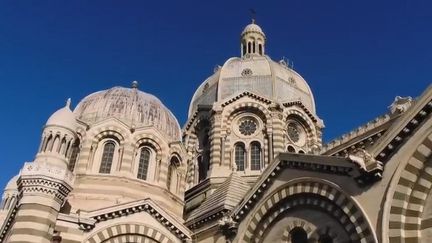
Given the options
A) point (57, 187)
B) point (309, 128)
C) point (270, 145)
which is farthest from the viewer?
point (309, 128)

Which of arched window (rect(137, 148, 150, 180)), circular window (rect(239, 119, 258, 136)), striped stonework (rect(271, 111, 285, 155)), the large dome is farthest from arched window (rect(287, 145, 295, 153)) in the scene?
arched window (rect(137, 148, 150, 180))

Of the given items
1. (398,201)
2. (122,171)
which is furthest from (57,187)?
(398,201)

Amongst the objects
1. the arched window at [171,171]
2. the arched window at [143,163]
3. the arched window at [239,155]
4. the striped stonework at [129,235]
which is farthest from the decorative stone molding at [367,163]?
the arched window at [239,155]

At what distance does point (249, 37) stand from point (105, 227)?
29285 millimetres

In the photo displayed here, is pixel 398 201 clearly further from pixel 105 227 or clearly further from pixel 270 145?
pixel 270 145

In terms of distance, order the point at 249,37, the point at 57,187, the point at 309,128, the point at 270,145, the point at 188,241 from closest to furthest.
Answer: the point at 57,187, the point at 188,241, the point at 270,145, the point at 309,128, the point at 249,37

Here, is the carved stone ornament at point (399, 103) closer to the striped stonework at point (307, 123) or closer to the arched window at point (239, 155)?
the striped stonework at point (307, 123)

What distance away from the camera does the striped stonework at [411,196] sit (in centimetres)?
1512

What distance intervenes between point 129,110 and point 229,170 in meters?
8.35

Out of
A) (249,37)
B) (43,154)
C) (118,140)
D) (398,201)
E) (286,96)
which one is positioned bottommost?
(398,201)

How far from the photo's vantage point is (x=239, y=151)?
3512 centimetres

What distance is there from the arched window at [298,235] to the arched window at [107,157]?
1299 centimetres

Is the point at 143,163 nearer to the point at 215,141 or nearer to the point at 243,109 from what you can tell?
the point at 215,141

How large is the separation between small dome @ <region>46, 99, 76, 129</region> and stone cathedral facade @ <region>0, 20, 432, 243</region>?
0.23 feet
